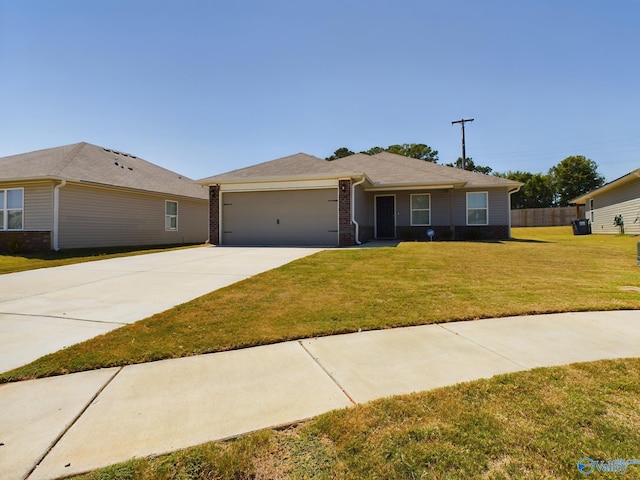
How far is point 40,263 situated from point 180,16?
8.36 meters

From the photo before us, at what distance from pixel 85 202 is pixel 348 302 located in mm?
13496

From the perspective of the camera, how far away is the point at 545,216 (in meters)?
31.5

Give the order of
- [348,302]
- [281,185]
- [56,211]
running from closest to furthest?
[348,302]
[56,211]
[281,185]

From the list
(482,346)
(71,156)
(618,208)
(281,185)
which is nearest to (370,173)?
(281,185)

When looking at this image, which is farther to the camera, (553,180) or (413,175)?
(553,180)

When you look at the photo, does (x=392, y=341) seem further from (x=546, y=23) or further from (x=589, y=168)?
(x=589, y=168)

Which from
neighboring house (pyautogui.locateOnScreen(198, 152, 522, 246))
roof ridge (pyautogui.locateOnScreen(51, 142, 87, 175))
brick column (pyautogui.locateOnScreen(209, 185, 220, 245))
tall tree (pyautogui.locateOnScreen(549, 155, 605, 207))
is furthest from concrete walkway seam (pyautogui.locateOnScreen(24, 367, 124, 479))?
tall tree (pyautogui.locateOnScreen(549, 155, 605, 207))

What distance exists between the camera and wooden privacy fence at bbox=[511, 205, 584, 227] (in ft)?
102

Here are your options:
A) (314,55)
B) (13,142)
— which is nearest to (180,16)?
(314,55)

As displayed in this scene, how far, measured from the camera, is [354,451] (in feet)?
5.68

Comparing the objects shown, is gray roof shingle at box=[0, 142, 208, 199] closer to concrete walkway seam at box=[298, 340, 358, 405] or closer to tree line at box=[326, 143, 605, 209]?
concrete walkway seam at box=[298, 340, 358, 405]

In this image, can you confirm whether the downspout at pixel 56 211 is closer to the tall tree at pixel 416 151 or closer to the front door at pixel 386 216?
the front door at pixel 386 216

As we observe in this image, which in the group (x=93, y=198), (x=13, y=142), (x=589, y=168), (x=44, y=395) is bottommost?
(x=44, y=395)

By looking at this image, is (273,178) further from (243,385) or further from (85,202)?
(243,385)
